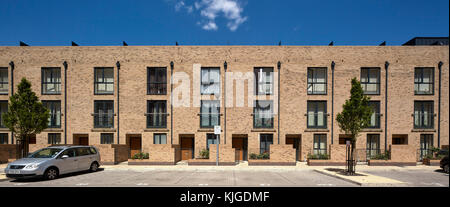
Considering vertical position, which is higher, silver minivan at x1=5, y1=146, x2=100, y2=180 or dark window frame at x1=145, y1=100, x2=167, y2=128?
dark window frame at x1=145, y1=100, x2=167, y2=128

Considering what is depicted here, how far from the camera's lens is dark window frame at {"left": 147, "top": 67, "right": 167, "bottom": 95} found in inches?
790

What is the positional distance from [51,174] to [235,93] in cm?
1292

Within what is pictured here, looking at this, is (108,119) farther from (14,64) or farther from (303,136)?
(303,136)

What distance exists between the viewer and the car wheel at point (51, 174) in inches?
448

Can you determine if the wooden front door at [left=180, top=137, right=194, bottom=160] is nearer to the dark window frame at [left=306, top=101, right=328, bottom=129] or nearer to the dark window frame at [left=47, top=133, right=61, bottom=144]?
the dark window frame at [left=306, top=101, right=328, bottom=129]

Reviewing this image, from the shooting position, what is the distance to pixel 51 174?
11562 millimetres

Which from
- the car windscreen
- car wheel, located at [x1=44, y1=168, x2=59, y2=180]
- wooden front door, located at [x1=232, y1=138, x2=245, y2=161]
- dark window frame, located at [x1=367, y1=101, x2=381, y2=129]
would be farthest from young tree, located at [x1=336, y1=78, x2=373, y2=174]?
the car windscreen

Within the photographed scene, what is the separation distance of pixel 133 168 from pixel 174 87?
23.2ft

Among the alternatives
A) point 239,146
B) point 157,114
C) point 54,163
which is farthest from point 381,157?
point 54,163

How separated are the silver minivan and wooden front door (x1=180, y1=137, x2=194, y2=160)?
723 cm

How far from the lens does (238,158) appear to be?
1947cm

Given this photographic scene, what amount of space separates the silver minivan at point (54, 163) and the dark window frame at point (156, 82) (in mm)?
7204

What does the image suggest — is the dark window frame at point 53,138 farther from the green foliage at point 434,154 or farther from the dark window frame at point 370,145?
the green foliage at point 434,154
